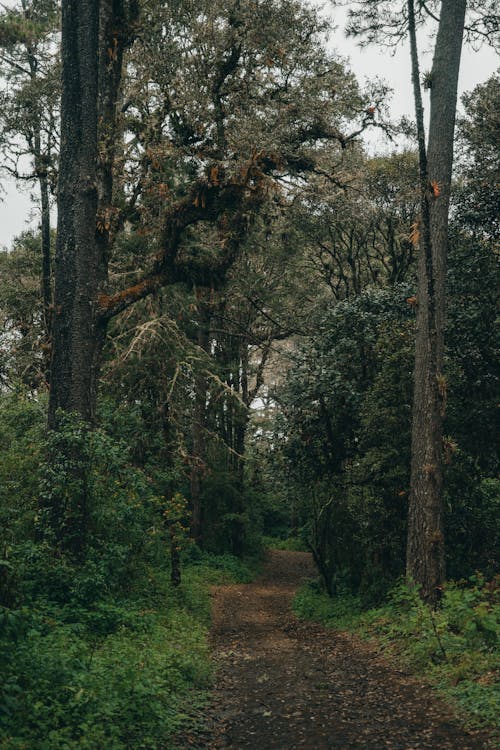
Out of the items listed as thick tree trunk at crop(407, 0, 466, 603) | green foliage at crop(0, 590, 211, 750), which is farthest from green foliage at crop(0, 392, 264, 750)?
thick tree trunk at crop(407, 0, 466, 603)

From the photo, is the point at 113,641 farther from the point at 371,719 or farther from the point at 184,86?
the point at 184,86

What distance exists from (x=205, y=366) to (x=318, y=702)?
10.4 meters

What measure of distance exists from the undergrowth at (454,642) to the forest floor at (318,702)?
23 cm

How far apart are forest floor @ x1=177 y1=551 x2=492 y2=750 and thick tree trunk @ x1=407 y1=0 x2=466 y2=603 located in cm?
184

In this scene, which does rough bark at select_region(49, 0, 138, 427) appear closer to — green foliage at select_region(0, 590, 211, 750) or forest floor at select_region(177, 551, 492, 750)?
green foliage at select_region(0, 590, 211, 750)

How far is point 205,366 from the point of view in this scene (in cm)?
1641

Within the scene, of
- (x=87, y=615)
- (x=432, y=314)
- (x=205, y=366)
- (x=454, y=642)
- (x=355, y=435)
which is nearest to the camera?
(x=454, y=642)

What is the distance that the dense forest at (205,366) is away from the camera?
7.64 m

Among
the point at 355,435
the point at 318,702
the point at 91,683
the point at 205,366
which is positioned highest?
the point at 205,366

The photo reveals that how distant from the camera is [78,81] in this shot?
34.4 ft

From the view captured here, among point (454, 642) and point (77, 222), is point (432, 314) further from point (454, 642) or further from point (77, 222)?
point (77, 222)

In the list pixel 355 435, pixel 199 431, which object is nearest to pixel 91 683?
pixel 355 435

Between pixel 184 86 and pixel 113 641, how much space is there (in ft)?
40.1

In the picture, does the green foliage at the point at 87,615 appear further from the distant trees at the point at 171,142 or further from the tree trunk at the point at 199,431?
the tree trunk at the point at 199,431
